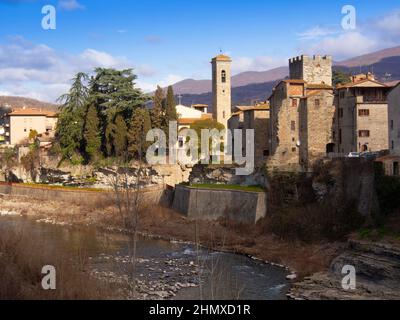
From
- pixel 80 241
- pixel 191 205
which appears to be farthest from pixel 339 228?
pixel 80 241

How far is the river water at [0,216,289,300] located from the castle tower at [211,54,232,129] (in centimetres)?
2982

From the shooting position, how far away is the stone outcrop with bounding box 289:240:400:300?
979 inches

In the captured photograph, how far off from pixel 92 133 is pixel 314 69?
23.7m

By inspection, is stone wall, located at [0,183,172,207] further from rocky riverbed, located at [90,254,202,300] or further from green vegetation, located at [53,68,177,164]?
rocky riverbed, located at [90,254,202,300]

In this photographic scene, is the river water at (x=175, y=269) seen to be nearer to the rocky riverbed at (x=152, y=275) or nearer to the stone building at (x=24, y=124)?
the rocky riverbed at (x=152, y=275)

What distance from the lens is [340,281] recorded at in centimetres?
2698

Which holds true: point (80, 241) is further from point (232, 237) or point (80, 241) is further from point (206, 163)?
point (206, 163)

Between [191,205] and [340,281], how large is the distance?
1870cm

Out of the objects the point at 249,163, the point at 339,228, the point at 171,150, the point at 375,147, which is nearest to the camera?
the point at 339,228

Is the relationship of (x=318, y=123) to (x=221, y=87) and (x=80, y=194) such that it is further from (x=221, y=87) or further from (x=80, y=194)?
(x=221, y=87)

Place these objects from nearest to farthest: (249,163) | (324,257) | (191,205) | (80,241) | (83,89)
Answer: (324,257) < (80,241) < (191,205) < (249,163) < (83,89)

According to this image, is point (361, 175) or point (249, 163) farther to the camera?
point (249, 163)

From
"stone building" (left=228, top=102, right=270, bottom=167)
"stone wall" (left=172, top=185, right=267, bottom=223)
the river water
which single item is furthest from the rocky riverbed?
"stone building" (left=228, top=102, right=270, bottom=167)
